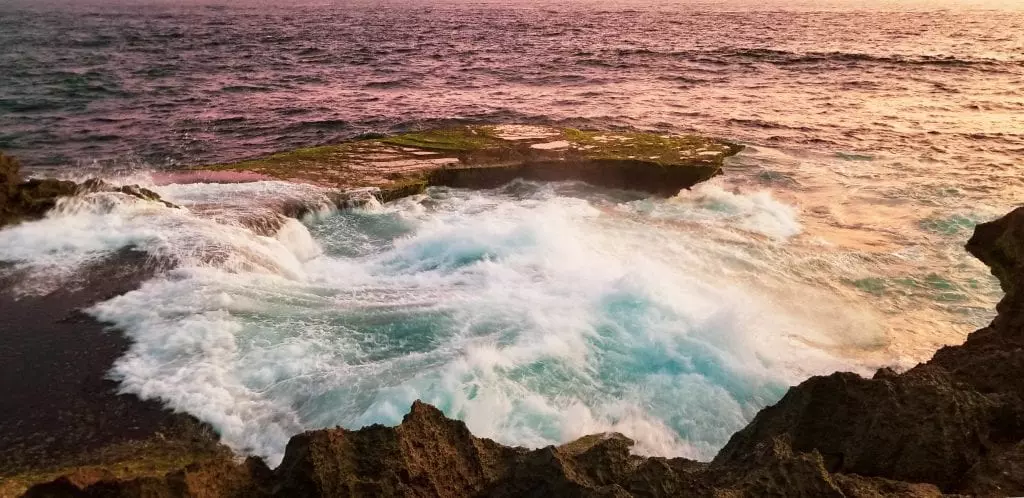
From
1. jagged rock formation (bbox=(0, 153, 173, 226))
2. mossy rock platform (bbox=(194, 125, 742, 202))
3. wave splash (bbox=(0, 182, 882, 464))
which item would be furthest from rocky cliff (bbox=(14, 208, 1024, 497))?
mossy rock platform (bbox=(194, 125, 742, 202))

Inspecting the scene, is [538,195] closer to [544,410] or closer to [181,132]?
[544,410]

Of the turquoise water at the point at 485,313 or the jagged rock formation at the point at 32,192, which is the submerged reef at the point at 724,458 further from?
the jagged rock formation at the point at 32,192

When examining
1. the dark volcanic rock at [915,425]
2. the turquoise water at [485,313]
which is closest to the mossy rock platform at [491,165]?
the turquoise water at [485,313]

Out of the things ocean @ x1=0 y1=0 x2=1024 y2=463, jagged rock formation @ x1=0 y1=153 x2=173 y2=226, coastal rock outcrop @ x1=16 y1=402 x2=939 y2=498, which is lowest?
ocean @ x1=0 y1=0 x2=1024 y2=463

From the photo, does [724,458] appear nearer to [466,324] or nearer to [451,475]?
[451,475]

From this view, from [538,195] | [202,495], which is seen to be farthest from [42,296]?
[538,195]

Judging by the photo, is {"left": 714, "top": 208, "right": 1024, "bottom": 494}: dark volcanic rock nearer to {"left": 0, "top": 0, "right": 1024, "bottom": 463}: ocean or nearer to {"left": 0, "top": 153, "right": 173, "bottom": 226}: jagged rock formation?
{"left": 0, "top": 0, "right": 1024, "bottom": 463}: ocean

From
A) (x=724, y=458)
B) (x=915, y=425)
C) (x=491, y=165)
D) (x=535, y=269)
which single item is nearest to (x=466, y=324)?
(x=535, y=269)
